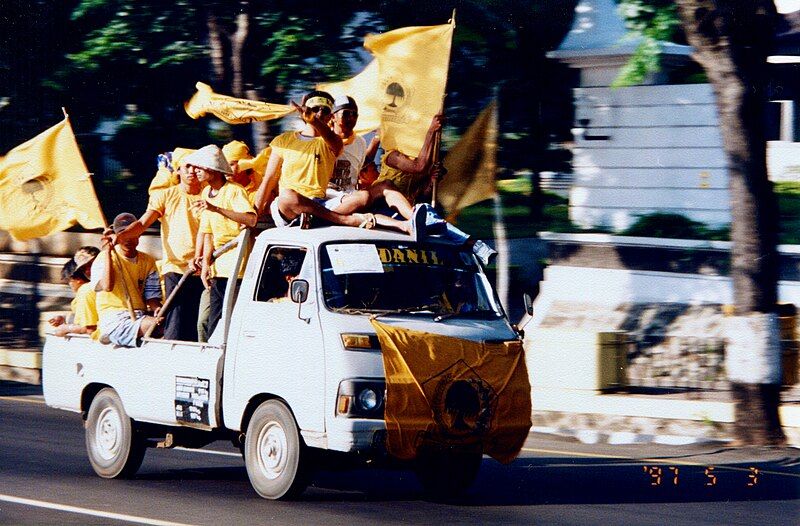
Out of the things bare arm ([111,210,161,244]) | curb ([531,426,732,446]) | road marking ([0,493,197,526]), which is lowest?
curb ([531,426,732,446])

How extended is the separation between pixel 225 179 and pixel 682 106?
36.7 ft

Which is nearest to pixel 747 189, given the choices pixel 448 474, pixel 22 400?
pixel 448 474

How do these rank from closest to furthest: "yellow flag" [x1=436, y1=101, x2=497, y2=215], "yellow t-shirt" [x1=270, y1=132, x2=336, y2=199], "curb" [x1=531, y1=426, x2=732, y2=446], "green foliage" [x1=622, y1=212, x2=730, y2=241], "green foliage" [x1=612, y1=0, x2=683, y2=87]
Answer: "yellow t-shirt" [x1=270, y1=132, x2=336, y2=199] → "yellow flag" [x1=436, y1=101, x2=497, y2=215] → "curb" [x1=531, y1=426, x2=732, y2=446] → "green foliage" [x1=612, y1=0, x2=683, y2=87] → "green foliage" [x1=622, y1=212, x2=730, y2=241]

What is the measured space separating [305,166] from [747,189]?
5.24 meters

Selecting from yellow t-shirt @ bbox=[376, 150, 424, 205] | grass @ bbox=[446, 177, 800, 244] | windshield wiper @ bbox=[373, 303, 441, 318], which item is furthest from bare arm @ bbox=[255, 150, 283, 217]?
grass @ bbox=[446, 177, 800, 244]

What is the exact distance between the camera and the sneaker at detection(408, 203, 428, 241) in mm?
10352

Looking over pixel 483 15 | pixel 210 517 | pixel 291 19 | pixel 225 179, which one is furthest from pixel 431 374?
pixel 483 15

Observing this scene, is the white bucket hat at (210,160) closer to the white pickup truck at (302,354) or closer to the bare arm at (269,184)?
the bare arm at (269,184)

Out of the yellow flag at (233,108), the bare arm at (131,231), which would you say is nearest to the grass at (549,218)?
the yellow flag at (233,108)

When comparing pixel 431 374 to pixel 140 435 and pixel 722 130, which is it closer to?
pixel 140 435

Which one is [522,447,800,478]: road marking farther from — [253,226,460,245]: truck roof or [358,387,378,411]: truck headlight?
[358,387,378,411]: truck headlight

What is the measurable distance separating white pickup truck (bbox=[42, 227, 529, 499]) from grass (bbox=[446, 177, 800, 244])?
32.3 feet

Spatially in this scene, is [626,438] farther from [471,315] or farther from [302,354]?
[302,354]

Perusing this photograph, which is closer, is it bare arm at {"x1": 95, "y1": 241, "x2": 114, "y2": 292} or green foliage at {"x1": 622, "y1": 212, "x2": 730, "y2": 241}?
bare arm at {"x1": 95, "y1": 241, "x2": 114, "y2": 292}
